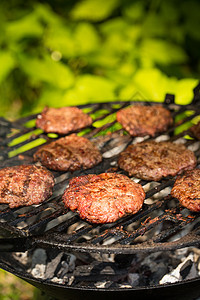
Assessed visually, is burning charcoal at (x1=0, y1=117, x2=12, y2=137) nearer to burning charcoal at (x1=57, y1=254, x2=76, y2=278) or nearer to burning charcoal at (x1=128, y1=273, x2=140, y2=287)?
burning charcoal at (x1=57, y1=254, x2=76, y2=278)

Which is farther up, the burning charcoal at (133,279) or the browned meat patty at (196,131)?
the browned meat patty at (196,131)

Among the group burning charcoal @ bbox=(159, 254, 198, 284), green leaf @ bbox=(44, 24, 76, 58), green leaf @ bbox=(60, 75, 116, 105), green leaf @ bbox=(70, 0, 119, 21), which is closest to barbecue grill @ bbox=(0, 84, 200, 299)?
burning charcoal @ bbox=(159, 254, 198, 284)

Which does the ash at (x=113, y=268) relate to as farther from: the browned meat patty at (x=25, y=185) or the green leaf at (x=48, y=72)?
the green leaf at (x=48, y=72)

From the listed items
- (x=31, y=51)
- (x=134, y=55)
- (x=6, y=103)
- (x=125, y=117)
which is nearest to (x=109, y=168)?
(x=125, y=117)

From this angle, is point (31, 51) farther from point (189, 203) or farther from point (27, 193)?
point (189, 203)

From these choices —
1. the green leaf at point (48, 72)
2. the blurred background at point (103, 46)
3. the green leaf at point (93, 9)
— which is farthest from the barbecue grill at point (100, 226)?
the green leaf at point (93, 9)
